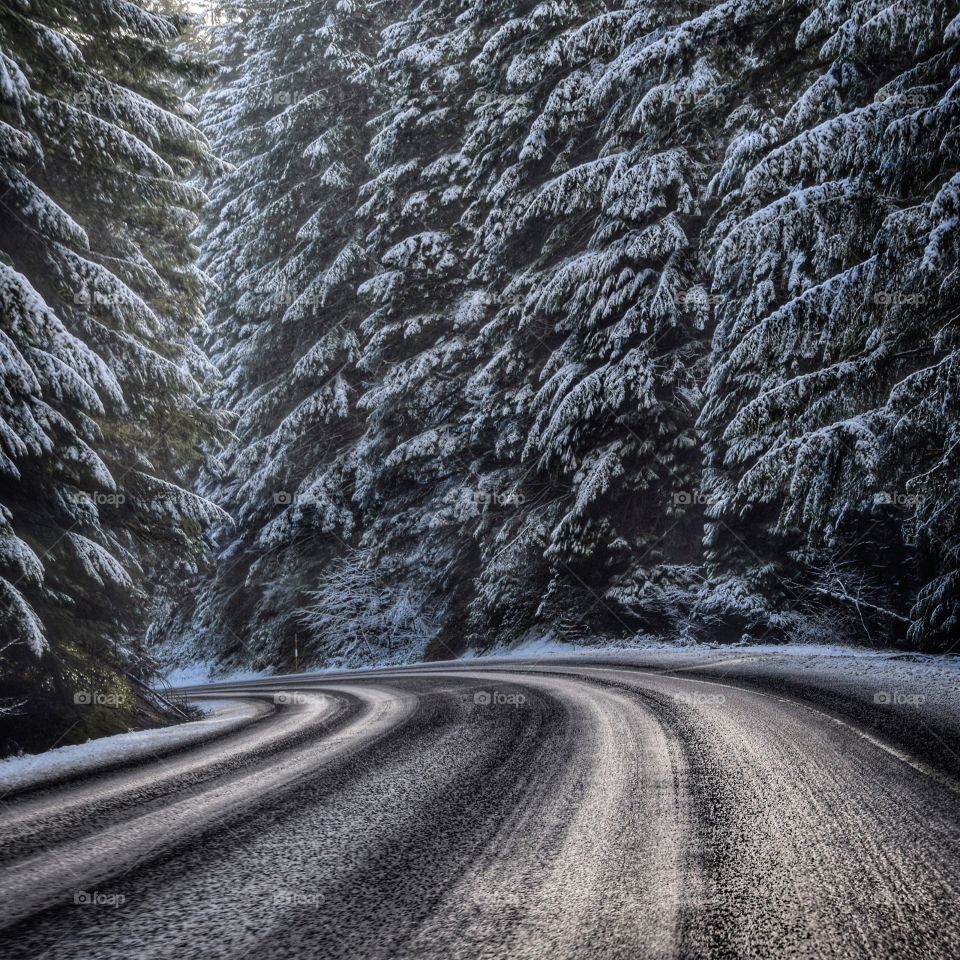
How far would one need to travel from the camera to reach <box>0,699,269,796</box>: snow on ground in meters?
4.23

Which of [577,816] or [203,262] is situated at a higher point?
[203,262]

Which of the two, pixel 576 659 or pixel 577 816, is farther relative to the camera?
pixel 576 659

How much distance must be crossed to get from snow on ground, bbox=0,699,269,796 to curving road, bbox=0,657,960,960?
35cm

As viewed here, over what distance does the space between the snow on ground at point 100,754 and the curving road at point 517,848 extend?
1.13 ft

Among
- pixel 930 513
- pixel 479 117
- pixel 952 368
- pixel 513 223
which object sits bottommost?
pixel 930 513

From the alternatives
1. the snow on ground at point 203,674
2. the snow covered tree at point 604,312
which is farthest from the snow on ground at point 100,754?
the snow on ground at point 203,674

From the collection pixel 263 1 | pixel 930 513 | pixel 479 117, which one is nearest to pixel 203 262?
pixel 263 1

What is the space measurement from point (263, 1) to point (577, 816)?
3053 centimetres

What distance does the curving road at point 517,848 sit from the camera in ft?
5.54

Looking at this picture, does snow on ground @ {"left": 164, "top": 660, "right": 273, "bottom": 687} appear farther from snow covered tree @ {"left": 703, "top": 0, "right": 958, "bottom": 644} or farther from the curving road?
the curving road

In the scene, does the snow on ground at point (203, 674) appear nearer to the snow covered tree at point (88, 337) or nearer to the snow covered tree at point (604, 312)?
the snow covered tree at point (604, 312)

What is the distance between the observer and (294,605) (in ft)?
69.1

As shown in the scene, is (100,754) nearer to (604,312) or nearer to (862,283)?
(862,283)

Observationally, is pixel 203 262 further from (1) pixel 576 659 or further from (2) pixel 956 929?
(2) pixel 956 929
